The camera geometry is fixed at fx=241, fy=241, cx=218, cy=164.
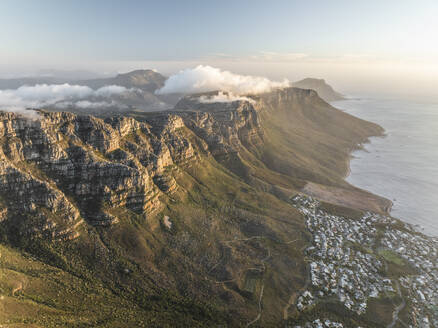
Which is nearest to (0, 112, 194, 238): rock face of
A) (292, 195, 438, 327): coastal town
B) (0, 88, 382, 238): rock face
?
(0, 88, 382, 238): rock face

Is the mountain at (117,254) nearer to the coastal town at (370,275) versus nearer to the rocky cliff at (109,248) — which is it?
the rocky cliff at (109,248)

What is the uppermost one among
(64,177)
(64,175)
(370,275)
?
(64,175)

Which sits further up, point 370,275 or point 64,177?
point 64,177

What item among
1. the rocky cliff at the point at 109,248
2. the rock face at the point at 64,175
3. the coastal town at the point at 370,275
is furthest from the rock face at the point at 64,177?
the coastal town at the point at 370,275

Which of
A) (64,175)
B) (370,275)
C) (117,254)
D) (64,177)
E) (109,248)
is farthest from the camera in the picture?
(370,275)

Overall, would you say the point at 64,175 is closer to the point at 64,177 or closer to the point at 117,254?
the point at 64,177

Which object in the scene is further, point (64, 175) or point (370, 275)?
point (370, 275)

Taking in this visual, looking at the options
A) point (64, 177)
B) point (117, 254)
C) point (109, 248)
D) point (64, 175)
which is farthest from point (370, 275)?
point (64, 175)

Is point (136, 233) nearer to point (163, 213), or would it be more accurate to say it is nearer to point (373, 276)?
point (163, 213)

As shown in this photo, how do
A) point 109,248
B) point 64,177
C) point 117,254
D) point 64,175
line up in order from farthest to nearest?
point 64,175 → point 64,177 → point 109,248 → point 117,254
